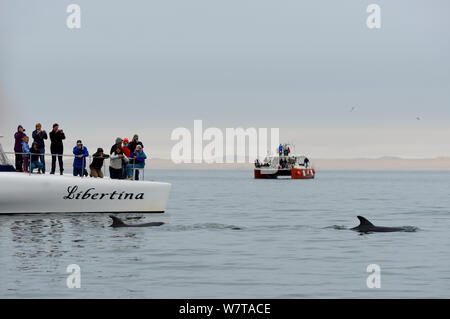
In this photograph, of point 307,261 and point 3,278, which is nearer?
point 3,278

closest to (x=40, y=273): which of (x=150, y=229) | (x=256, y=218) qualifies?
(x=150, y=229)

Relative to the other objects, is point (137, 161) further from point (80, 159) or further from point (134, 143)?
point (80, 159)

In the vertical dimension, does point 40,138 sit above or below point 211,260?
above

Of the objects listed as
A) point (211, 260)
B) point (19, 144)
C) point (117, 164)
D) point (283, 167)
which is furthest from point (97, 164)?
point (283, 167)

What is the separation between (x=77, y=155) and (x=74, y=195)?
5.82 feet

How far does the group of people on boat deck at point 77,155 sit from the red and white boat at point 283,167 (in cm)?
11539

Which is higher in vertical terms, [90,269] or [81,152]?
[81,152]

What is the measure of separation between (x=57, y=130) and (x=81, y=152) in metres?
1.55

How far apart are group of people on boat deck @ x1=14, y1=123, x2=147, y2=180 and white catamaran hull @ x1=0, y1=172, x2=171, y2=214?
594mm

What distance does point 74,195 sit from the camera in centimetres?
3309

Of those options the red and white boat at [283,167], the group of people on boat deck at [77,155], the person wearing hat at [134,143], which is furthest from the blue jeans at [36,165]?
the red and white boat at [283,167]

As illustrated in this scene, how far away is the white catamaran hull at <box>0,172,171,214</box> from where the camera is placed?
31.9 meters
